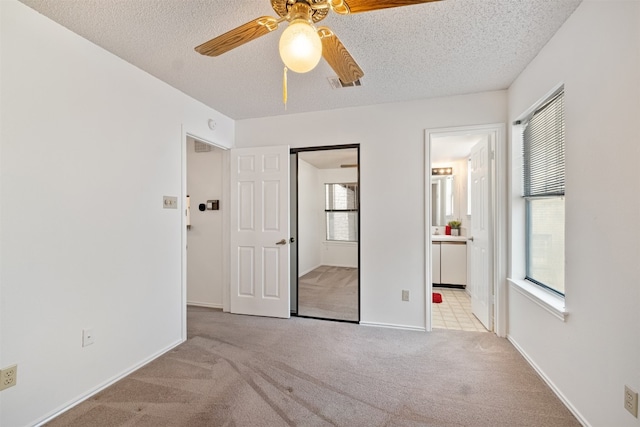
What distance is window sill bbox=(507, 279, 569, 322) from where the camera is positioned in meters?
1.84

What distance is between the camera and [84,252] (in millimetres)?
1926

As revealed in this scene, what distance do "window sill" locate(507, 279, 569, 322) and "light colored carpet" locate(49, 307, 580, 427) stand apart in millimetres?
550

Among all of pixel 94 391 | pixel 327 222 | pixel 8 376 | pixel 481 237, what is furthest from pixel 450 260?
pixel 8 376

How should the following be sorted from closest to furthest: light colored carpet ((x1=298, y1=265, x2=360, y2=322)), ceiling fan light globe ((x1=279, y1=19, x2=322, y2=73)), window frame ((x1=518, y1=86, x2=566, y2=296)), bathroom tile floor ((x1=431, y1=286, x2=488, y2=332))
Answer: ceiling fan light globe ((x1=279, y1=19, x2=322, y2=73))
window frame ((x1=518, y1=86, x2=566, y2=296))
bathroom tile floor ((x1=431, y1=286, x2=488, y2=332))
light colored carpet ((x1=298, y1=265, x2=360, y2=322))

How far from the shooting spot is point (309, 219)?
6004 mm

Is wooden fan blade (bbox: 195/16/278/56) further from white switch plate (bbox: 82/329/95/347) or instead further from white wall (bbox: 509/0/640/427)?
white switch plate (bbox: 82/329/95/347)

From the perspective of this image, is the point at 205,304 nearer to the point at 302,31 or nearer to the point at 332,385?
the point at 332,385

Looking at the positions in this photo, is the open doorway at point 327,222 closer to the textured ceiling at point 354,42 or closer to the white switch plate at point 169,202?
the textured ceiling at point 354,42

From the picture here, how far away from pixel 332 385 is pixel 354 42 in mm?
2419

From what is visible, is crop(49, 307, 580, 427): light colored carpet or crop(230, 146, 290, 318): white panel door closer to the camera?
crop(49, 307, 580, 427): light colored carpet

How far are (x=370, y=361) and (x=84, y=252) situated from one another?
7.47 ft

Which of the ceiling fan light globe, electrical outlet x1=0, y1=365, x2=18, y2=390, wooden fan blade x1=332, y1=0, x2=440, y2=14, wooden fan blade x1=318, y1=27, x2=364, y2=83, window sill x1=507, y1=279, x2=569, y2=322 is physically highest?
wooden fan blade x1=332, y1=0, x2=440, y2=14

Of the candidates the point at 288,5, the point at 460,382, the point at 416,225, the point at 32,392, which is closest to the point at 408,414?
the point at 460,382

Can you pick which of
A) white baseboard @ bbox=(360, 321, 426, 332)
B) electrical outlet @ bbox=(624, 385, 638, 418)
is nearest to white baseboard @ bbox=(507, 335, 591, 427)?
electrical outlet @ bbox=(624, 385, 638, 418)
